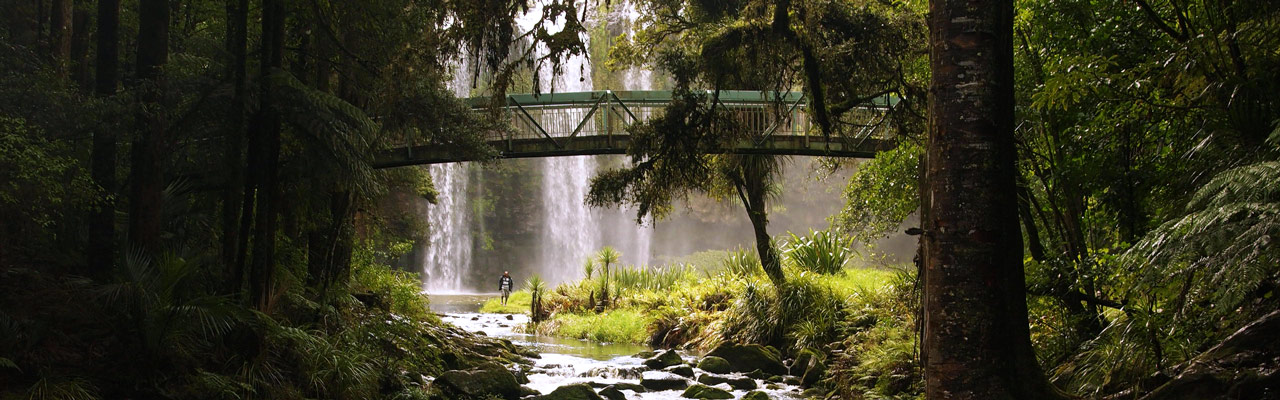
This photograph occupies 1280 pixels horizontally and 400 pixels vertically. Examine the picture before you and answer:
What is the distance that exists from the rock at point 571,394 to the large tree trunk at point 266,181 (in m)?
3.29

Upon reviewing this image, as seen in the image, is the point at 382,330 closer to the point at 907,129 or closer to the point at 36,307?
the point at 36,307

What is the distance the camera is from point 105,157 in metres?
8.30

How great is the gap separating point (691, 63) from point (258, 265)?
519 centimetres

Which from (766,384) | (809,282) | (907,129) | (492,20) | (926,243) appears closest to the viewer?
(926,243)

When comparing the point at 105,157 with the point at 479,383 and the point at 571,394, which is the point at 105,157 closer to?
the point at 479,383

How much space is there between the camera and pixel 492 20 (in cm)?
699

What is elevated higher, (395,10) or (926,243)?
(395,10)

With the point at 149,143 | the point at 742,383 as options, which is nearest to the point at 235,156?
the point at 149,143

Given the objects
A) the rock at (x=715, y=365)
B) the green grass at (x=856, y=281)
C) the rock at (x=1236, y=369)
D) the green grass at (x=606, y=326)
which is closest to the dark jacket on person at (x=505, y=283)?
the green grass at (x=606, y=326)

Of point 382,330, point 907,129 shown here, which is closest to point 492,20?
point 382,330

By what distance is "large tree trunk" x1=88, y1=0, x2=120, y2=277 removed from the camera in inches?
320

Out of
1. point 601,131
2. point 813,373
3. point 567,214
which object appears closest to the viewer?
point 813,373

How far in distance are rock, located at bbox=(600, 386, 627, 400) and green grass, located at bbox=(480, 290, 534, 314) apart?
14391mm

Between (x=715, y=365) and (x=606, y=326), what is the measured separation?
6.02m
